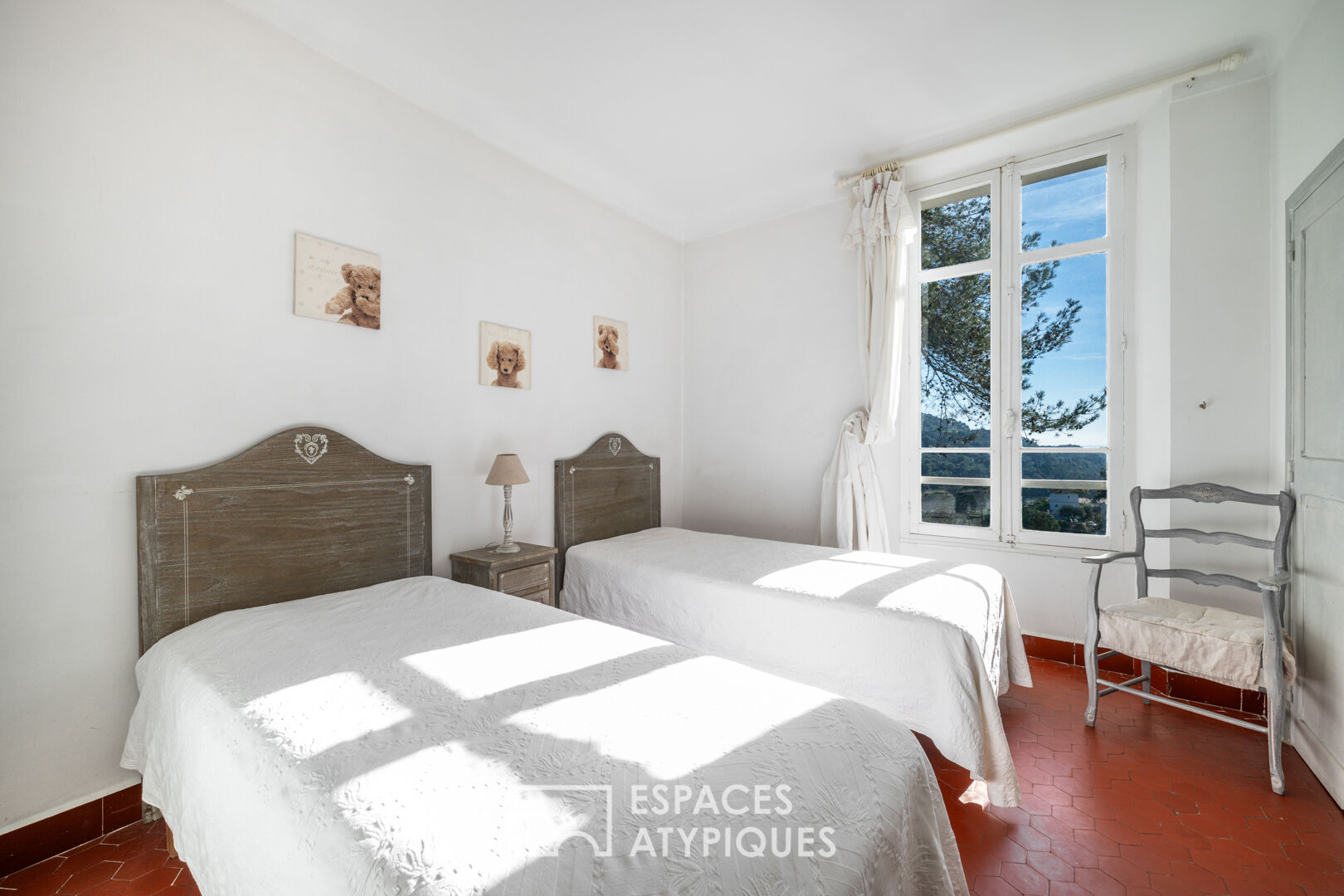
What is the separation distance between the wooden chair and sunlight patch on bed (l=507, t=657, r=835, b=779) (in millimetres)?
1967

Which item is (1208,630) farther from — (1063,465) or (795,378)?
(795,378)

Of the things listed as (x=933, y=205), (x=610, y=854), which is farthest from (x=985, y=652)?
(x=933, y=205)

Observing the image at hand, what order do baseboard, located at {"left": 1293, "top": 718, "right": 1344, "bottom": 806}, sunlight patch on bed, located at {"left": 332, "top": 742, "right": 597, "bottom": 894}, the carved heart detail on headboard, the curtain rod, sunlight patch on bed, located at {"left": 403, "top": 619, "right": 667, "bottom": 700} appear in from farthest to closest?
1. the curtain rod
2. the carved heart detail on headboard
3. baseboard, located at {"left": 1293, "top": 718, "right": 1344, "bottom": 806}
4. sunlight patch on bed, located at {"left": 403, "top": 619, "right": 667, "bottom": 700}
5. sunlight patch on bed, located at {"left": 332, "top": 742, "right": 597, "bottom": 894}

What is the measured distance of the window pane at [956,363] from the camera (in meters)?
3.57

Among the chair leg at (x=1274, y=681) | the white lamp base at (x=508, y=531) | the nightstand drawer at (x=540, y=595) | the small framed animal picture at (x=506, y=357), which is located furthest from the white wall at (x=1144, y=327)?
the white lamp base at (x=508, y=531)

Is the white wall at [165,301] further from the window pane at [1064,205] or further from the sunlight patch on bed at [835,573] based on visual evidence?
the window pane at [1064,205]

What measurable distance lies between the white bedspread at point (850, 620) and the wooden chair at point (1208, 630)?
1.38 ft

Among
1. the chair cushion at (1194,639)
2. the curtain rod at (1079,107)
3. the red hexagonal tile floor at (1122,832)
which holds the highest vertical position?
the curtain rod at (1079,107)

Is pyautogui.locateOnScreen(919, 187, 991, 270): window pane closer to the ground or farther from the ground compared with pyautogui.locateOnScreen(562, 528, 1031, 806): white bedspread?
farther from the ground

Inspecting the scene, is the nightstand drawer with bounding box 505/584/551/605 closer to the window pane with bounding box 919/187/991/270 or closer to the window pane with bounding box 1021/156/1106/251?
the window pane with bounding box 919/187/991/270

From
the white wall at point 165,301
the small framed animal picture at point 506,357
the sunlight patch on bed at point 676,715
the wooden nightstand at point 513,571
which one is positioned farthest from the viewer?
the small framed animal picture at point 506,357

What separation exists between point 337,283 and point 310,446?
2.55ft

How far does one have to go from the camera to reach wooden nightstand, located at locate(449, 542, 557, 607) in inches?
107

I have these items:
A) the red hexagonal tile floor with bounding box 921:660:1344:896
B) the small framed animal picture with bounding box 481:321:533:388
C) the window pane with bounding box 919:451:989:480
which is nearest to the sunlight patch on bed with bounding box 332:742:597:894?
the red hexagonal tile floor with bounding box 921:660:1344:896
